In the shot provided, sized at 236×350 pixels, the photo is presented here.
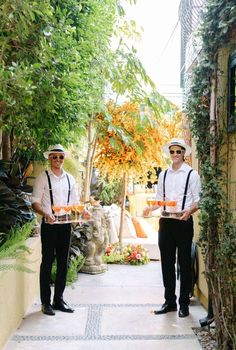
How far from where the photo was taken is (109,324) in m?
3.35

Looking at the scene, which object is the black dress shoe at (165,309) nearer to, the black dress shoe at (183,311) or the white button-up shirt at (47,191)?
the black dress shoe at (183,311)

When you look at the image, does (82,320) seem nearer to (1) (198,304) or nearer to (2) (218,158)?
(1) (198,304)

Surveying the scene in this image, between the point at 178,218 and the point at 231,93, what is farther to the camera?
the point at 178,218

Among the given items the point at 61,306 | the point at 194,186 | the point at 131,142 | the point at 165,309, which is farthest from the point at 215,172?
the point at 131,142

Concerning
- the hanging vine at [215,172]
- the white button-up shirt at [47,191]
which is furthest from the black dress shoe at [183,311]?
the white button-up shirt at [47,191]

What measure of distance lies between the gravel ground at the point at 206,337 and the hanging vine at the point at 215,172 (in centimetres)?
19

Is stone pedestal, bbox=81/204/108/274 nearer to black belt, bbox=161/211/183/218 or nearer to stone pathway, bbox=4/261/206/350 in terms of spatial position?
stone pathway, bbox=4/261/206/350

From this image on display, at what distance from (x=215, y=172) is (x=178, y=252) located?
1000 mm

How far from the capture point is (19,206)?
383 centimetres

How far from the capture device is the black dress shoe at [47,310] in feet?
11.6

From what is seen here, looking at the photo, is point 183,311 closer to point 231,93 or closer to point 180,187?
point 180,187

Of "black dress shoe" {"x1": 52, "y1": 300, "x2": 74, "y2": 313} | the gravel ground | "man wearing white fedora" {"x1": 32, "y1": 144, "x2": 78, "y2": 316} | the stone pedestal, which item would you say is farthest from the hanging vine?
the stone pedestal

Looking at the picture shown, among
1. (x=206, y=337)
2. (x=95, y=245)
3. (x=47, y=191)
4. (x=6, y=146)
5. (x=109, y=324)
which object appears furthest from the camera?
(x=95, y=245)

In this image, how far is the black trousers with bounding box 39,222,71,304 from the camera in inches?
140
